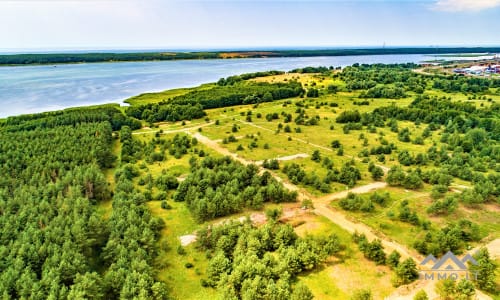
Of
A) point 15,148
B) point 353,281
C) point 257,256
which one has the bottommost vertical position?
point 353,281

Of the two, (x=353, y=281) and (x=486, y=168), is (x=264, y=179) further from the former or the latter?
(x=486, y=168)

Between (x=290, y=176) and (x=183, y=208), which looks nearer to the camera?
(x=183, y=208)

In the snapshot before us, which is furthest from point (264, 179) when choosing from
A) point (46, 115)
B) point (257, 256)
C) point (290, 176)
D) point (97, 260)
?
point (46, 115)

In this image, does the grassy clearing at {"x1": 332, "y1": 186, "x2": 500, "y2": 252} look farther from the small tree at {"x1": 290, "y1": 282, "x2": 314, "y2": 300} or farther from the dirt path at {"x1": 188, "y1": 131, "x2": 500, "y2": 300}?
the small tree at {"x1": 290, "y1": 282, "x2": 314, "y2": 300}

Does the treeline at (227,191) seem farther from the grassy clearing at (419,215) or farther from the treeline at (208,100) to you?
the treeline at (208,100)

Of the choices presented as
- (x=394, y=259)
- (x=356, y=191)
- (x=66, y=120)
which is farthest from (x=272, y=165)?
(x=66, y=120)

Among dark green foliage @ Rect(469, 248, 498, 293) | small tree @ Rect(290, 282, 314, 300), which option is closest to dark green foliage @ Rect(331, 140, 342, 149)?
dark green foliage @ Rect(469, 248, 498, 293)

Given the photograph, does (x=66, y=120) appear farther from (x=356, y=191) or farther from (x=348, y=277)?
(x=348, y=277)
